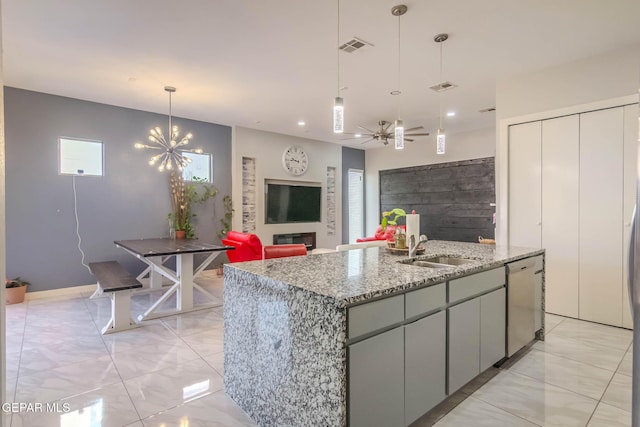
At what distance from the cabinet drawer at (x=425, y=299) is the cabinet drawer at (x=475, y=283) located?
10cm

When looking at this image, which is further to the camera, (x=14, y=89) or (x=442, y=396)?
(x=14, y=89)

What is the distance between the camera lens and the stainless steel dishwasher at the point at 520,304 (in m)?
2.57

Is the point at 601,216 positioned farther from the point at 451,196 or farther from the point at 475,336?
the point at 451,196

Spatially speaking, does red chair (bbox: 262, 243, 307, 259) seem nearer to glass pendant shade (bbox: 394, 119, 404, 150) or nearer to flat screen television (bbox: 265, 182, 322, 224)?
glass pendant shade (bbox: 394, 119, 404, 150)

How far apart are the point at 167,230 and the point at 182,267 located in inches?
72.5

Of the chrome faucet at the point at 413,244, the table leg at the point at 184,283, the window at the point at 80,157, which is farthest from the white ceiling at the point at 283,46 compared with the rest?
the table leg at the point at 184,283

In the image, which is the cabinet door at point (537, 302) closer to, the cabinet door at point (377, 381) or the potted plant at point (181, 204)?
the cabinet door at point (377, 381)

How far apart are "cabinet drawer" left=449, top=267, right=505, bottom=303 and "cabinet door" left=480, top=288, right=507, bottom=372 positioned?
65 millimetres

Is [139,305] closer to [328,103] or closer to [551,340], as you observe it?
[328,103]

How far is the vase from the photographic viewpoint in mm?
4074

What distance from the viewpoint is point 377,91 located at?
14.5 feet

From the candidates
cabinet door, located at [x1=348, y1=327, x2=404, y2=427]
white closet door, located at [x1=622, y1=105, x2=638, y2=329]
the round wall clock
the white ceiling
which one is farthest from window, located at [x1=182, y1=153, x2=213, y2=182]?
white closet door, located at [x1=622, y1=105, x2=638, y2=329]

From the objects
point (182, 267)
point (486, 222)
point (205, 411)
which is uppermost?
point (486, 222)

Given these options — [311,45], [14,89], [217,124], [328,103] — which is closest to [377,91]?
[328,103]
